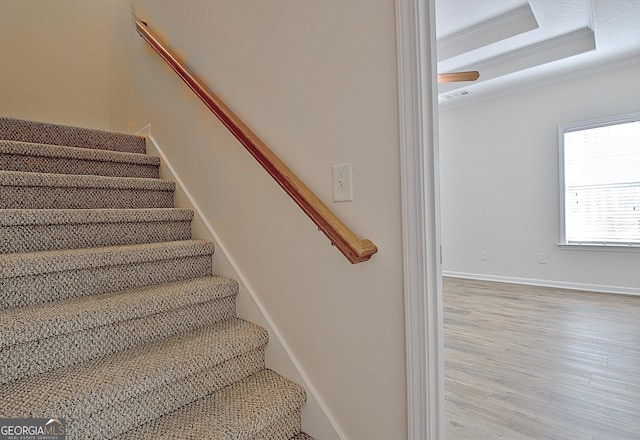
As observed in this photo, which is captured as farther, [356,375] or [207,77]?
[207,77]

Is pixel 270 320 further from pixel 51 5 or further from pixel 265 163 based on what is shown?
pixel 51 5

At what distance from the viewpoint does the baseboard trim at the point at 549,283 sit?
154 inches

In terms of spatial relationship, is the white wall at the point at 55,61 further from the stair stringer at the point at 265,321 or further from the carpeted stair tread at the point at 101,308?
the carpeted stair tread at the point at 101,308

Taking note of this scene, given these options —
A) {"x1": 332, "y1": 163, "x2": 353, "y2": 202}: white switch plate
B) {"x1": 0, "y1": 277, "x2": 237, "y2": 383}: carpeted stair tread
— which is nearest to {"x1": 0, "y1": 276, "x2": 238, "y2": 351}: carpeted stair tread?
{"x1": 0, "y1": 277, "x2": 237, "y2": 383}: carpeted stair tread

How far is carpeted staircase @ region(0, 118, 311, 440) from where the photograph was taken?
1.07 meters

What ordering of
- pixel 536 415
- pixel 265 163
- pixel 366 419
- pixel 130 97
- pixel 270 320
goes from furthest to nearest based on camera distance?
1. pixel 130 97
2. pixel 536 415
3. pixel 270 320
4. pixel 265 163
5. pixel 366 419

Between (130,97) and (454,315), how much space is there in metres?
3.39

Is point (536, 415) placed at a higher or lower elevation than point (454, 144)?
lower

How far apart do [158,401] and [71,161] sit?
1.45 metres

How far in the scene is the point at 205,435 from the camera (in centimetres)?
107

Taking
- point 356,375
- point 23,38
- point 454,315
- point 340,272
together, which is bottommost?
point 454,315

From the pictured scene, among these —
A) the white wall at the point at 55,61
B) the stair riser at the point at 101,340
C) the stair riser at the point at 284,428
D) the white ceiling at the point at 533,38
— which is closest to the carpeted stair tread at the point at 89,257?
the stair riser at the point at 101,340

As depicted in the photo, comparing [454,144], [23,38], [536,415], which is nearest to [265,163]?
[536,415]

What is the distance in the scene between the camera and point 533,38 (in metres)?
3.64
